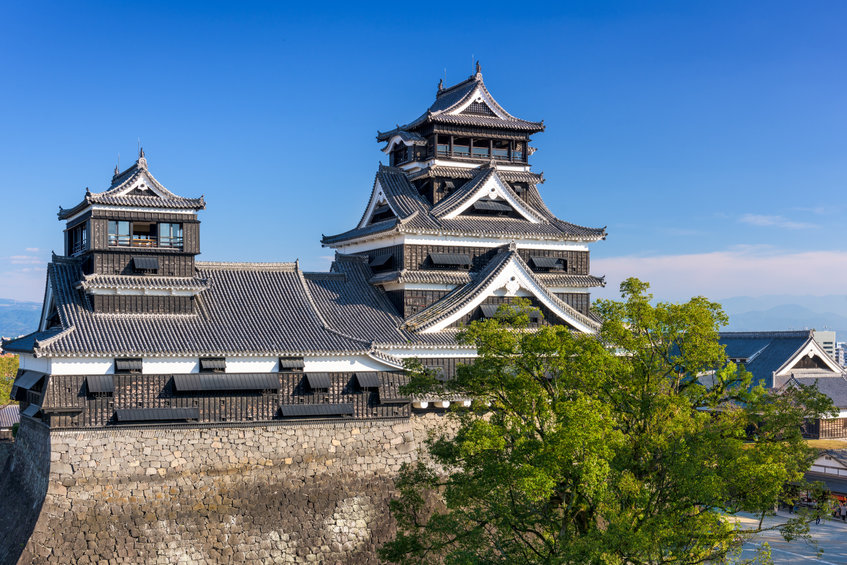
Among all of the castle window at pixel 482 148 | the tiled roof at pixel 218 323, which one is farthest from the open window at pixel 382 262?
the castle window at pixel 482 148

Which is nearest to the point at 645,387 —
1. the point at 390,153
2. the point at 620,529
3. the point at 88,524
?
the point at 620,529

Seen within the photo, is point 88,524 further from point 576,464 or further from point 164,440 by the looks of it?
point 576,464

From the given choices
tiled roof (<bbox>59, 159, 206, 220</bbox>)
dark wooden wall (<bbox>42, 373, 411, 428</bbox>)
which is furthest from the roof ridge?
dark wooden wall (<bbox>42, 373, 411, 428</bbox>)

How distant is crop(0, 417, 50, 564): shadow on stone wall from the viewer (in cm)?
2577

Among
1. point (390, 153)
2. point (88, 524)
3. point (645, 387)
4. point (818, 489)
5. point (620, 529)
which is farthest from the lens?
point (390, 153)

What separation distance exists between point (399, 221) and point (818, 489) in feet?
61.3

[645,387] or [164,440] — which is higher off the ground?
[645,387]

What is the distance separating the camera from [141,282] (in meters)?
29.4

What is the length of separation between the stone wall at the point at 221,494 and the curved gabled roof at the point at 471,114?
14375 mm

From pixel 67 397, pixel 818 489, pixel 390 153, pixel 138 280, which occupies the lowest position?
pixel 818 489

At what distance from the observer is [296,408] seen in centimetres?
2886

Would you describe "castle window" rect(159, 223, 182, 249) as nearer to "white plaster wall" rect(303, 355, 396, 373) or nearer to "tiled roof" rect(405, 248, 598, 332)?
"white plaster wall" rect(303, 355, 396, 373)

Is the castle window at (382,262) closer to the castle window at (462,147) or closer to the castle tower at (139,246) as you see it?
the castle window at (462,147)

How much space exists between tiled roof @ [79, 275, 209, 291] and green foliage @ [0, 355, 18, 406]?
126 feet
